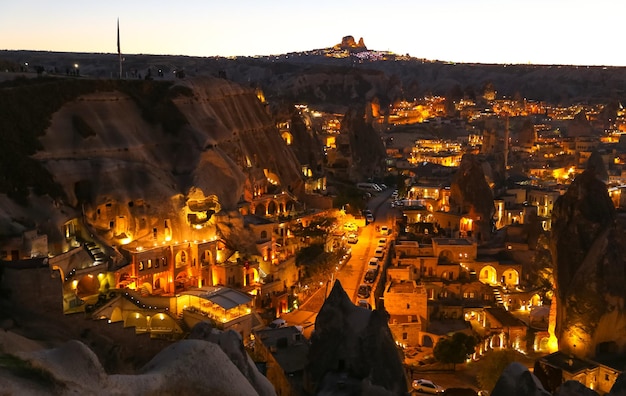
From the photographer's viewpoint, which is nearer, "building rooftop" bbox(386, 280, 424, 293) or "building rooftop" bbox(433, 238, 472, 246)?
"building rooftop" bbox(386, 280, 424, 293)

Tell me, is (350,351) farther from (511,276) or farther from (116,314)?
(511,276)

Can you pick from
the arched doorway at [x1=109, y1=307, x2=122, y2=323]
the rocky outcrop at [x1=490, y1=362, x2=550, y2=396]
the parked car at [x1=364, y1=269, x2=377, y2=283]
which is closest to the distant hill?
the parked car at [x1=364, y1=269, x2=377, y2=283]

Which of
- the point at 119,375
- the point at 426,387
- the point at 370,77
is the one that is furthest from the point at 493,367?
the point at 370,77

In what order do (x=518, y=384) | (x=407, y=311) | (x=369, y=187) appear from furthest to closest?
1. (x=369, y=187)
2. (x=407, y=311)
3. (x=518, y=384)

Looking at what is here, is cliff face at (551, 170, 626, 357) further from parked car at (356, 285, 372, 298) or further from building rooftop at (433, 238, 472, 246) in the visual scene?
parked car at (356, 285, 372, 298)

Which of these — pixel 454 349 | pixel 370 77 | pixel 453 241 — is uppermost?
pixel 370 77

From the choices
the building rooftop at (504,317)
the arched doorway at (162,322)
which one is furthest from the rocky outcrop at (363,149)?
the arched doorway at (162,322)

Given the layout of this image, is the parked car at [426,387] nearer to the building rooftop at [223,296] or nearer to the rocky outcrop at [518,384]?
the building rooftop at [223,296]
